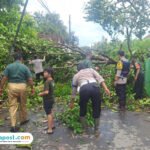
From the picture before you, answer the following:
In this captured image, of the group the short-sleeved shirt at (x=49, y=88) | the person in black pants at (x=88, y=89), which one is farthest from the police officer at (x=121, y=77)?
the short-sleeved shirt at (x=49, y=88)

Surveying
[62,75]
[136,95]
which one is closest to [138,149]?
[136,95]

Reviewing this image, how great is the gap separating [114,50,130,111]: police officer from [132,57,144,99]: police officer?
1.00 metres

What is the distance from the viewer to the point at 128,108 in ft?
32.9

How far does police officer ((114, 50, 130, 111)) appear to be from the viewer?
9664 mm

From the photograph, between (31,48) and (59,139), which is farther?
(31,48)

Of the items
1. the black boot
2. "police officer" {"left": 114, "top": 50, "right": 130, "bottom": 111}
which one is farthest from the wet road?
"police officer" {"left": 114, "top": 50, "right": 130, "bottom": 111}

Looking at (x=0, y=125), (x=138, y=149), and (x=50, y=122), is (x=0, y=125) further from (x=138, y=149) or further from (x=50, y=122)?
(x=138, y=149)

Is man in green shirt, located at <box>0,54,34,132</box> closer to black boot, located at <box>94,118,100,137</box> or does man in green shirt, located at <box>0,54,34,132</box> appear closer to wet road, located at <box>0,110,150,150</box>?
wet road, located at <box>0,110,150,150</box>

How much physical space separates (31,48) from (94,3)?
17.7 m

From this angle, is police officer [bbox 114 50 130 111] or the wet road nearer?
the wet road

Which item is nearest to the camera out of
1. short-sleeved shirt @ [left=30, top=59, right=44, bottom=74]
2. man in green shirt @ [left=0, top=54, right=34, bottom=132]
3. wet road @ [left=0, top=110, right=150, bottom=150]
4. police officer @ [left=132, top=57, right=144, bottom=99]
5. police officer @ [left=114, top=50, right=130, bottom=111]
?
wet road @ [left=0, top=110, right=150, bottom=150]

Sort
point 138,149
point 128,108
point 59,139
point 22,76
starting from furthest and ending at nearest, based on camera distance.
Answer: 1. point 128,108
2. point 22,76
3. point 59,139
4. point 138,149

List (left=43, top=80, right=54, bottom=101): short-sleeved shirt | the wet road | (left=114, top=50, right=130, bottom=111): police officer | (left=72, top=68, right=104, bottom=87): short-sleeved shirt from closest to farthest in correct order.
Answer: the wet road → (left=72, top=68, right=104, bottom=87): short-sleeved shirt → (left=43, top=80, right=54, bottom=101): short-sleeved shirt → (left=114, top=50, right=130, bottom=111): police officer

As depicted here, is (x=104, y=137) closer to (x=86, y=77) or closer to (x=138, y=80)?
(x=86, y=77)
